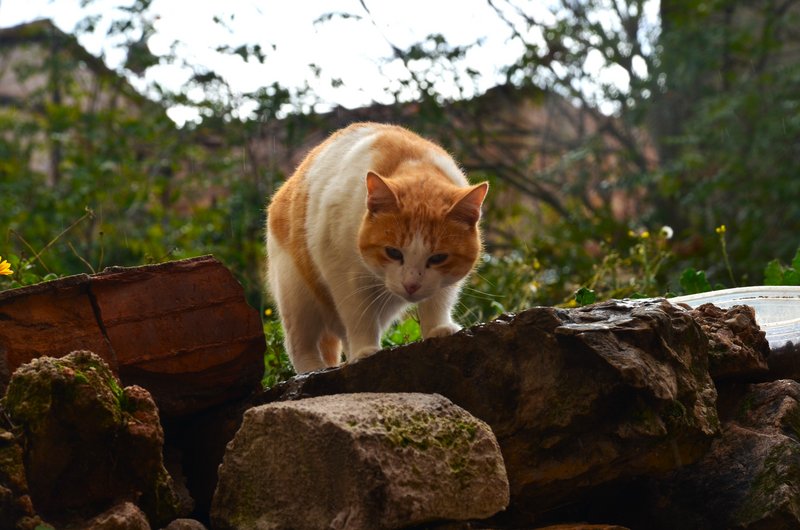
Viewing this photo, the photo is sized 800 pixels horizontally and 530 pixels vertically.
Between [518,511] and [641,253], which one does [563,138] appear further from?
[518,511]

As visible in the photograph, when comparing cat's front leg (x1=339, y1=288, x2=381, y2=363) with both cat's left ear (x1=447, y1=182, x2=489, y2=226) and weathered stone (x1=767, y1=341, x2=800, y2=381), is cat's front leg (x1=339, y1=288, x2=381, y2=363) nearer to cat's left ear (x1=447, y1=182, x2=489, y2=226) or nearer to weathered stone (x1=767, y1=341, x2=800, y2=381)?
cat's left ear (x1=447, y1=182, x2=489, y2=226)

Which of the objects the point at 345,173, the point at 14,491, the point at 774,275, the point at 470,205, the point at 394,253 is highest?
the point at 345,173

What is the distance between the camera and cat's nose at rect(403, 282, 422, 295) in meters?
3.15

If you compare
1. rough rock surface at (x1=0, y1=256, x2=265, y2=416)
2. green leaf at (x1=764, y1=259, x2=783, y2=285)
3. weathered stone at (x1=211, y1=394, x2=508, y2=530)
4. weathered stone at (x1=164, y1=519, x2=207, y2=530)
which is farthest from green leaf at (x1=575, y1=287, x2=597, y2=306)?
weathered stone at (x1=164, y1=519, x2=207, y2=530)

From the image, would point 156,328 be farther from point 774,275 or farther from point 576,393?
point 774,275

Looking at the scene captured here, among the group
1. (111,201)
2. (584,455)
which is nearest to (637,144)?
(111,201)

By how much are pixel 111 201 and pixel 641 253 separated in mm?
4963

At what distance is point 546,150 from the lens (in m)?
9.02

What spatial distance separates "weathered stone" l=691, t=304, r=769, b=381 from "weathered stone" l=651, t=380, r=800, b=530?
0.13 meters

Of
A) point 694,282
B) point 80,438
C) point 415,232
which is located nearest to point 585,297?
point 694,282

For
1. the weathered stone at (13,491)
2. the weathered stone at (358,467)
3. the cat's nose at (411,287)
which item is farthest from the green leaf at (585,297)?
the weathered stone at (13,491)

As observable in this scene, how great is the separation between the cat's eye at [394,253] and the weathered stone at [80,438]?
1148 millimetres

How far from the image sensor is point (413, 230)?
319cm

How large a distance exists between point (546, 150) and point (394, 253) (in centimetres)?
611
